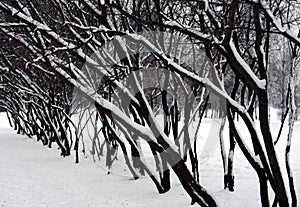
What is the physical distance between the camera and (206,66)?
9.35 metres

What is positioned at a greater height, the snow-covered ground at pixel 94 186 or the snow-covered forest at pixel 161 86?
the snow-covered forest at pixel 161 86

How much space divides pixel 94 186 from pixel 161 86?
3.24 m

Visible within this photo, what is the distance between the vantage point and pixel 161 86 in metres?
9.62

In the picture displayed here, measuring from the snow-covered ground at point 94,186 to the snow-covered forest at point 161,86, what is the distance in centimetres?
3

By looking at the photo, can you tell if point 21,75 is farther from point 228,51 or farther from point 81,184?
point 228,51

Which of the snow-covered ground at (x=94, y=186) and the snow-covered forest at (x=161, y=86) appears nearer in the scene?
the snow-covered forest at (x=161, y=86)

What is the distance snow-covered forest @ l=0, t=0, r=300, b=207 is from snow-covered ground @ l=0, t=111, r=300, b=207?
0.03m

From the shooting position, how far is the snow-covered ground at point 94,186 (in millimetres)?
8562

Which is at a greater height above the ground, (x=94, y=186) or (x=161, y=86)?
(x=161, y=86)

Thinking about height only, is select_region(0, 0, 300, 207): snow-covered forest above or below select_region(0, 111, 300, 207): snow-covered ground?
above

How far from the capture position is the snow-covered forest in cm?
590

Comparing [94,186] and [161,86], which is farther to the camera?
[94,186]

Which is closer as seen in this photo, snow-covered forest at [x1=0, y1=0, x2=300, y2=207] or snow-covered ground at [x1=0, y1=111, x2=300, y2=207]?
snow-covered forest at [x1=0, y1=0, x2=300, y2=207]

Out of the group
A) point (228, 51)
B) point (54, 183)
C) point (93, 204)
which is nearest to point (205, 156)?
point (54, 183)
